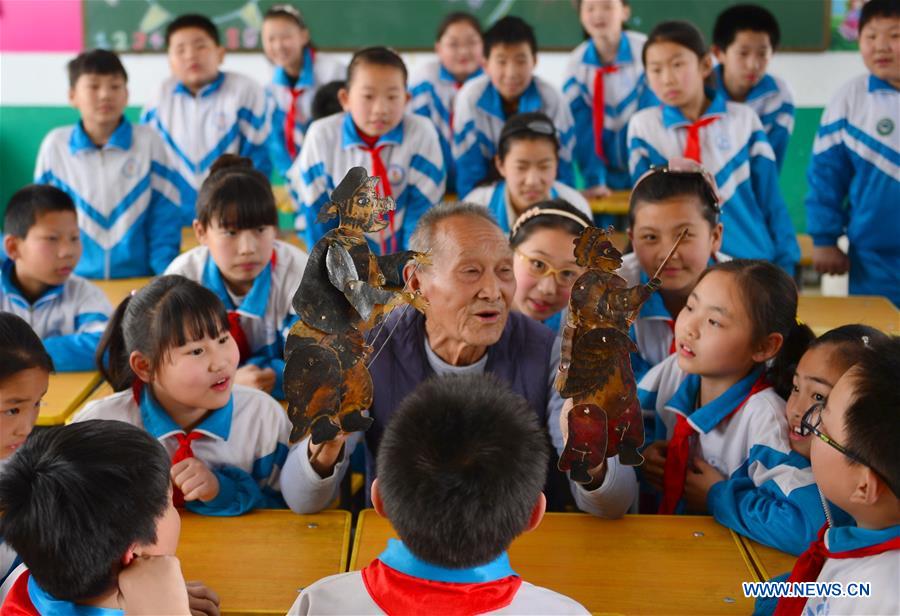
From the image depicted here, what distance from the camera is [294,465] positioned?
1.94 m

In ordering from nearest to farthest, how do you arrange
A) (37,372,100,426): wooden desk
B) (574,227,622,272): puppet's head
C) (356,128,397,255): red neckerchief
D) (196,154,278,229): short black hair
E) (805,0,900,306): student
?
(574,227,622,272): puppet's head < (37,372,100,426): wooden desk < (196,154,278,229): short black hair < (805,0,900,306): student < (356,128,397,255): red neckerchief

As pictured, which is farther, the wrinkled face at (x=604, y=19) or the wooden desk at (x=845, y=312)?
the wrinkled face at (x=604, y=19)

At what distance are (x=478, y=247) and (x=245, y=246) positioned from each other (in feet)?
3.17

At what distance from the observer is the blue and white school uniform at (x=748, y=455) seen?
1813 mm

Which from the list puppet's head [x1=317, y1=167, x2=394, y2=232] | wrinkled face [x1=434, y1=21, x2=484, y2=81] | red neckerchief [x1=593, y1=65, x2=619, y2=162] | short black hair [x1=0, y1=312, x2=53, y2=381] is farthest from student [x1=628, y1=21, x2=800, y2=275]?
short black hair [x1=0, y1=312, x2=53, y2=381]

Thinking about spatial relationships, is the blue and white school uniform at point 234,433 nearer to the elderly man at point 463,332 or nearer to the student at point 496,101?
the elderly man at point 463,332

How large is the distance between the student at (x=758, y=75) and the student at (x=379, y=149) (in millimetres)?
1616

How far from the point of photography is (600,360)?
65.3 inches

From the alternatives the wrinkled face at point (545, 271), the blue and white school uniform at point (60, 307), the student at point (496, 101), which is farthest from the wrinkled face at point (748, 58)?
the blue and white school uniform at point (60, 307)

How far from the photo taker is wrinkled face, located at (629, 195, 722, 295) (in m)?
2.66

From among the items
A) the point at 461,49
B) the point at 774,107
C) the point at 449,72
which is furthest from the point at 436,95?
the point at 774,107

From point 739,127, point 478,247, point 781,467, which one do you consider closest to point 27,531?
point 478,247

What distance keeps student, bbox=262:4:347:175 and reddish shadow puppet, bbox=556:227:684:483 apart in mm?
4183

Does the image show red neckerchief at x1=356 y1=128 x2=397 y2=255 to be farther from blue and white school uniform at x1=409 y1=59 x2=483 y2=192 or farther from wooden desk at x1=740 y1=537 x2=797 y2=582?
wooden desk at x1=740 y1=537 x2=797 y2=582
